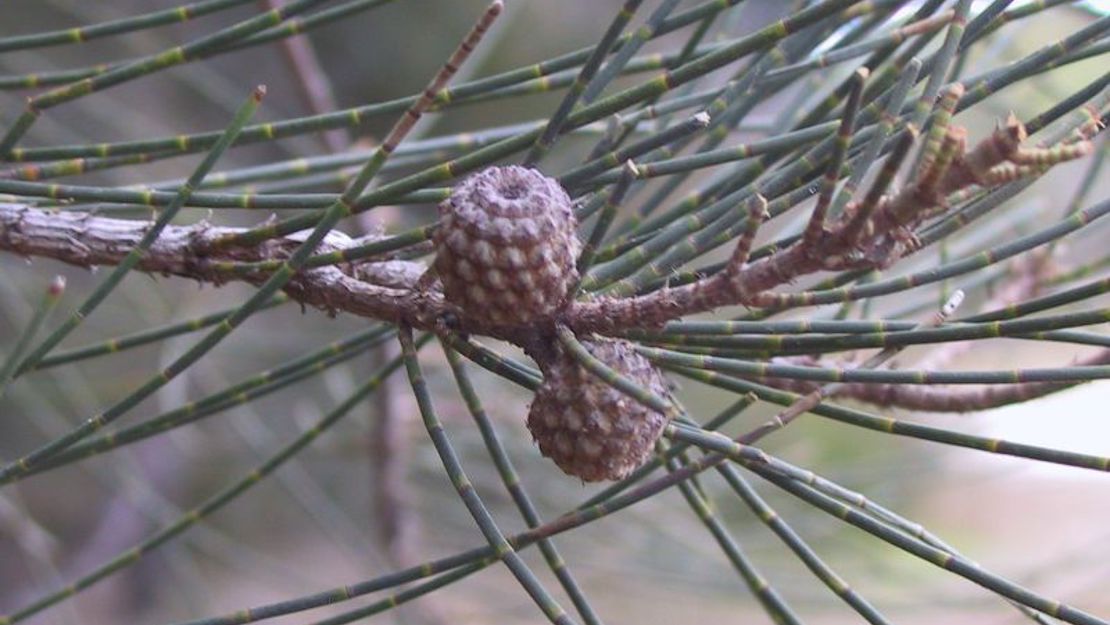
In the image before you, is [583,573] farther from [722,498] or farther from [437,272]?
[437,272]

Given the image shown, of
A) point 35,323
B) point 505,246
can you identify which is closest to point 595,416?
point 505,246

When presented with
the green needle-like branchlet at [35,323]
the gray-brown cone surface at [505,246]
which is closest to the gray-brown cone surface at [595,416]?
the gray-brown cone surface at [505,246]

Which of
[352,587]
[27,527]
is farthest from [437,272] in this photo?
[27,527]

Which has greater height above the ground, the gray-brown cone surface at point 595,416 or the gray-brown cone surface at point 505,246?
the gray-brown cone surface at point 505,246

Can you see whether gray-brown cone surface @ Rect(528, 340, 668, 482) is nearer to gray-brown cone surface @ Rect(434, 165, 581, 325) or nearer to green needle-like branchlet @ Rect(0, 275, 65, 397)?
gray-brown cone surface @ Rect(434, 165, 581, 325)

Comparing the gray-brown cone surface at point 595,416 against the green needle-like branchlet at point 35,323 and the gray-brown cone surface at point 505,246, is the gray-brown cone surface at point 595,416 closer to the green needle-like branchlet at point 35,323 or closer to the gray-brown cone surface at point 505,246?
the gray-brown cone surface at point 505,246

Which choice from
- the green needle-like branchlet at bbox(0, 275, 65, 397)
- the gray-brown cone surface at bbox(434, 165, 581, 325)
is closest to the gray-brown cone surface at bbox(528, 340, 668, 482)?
the gray-brown cone surface at bbox(434, 165, 581, 325)

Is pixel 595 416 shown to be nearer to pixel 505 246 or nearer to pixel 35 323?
pixel 505 246
